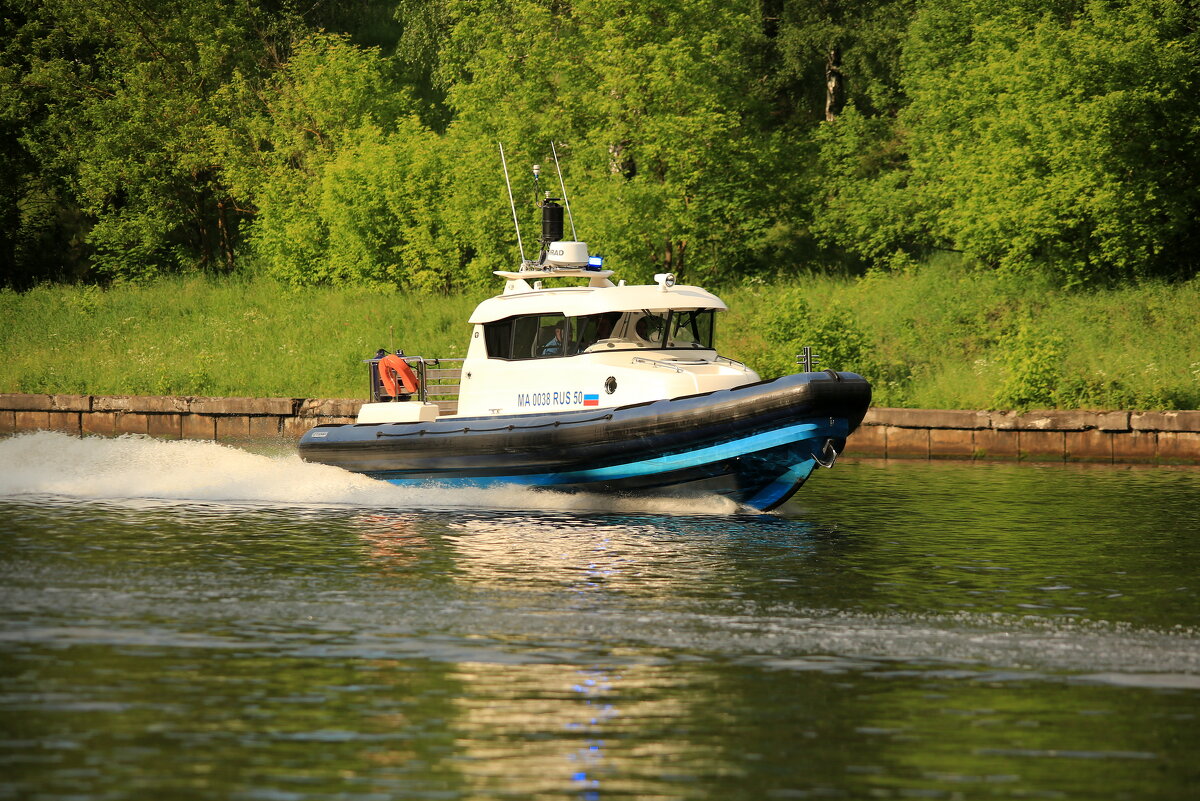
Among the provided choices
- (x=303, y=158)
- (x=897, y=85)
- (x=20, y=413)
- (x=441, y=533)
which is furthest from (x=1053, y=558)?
(x=303, y=158)

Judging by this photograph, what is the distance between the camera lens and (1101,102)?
26094 mm

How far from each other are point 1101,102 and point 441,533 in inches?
663

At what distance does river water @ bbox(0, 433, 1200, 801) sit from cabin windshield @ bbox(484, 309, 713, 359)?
1.75 meters

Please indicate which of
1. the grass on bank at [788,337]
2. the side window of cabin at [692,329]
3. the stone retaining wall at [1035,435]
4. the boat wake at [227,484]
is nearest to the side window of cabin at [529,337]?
the side window of cabin at [692,329]

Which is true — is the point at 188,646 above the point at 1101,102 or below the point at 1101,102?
below

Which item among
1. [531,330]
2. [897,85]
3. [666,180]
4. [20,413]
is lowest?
[20,413]

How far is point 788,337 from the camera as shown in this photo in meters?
25.4

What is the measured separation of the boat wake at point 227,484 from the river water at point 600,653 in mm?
142

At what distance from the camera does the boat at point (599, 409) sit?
15.0 meters

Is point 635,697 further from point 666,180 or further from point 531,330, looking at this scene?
point 666,180

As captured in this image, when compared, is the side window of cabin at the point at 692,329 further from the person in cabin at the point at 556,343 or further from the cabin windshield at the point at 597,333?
the person in cabin at the point at 556,343

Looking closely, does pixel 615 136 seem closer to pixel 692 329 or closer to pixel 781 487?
pixel 692 329

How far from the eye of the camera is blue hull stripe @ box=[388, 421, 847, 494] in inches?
585

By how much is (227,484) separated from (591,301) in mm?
5259
